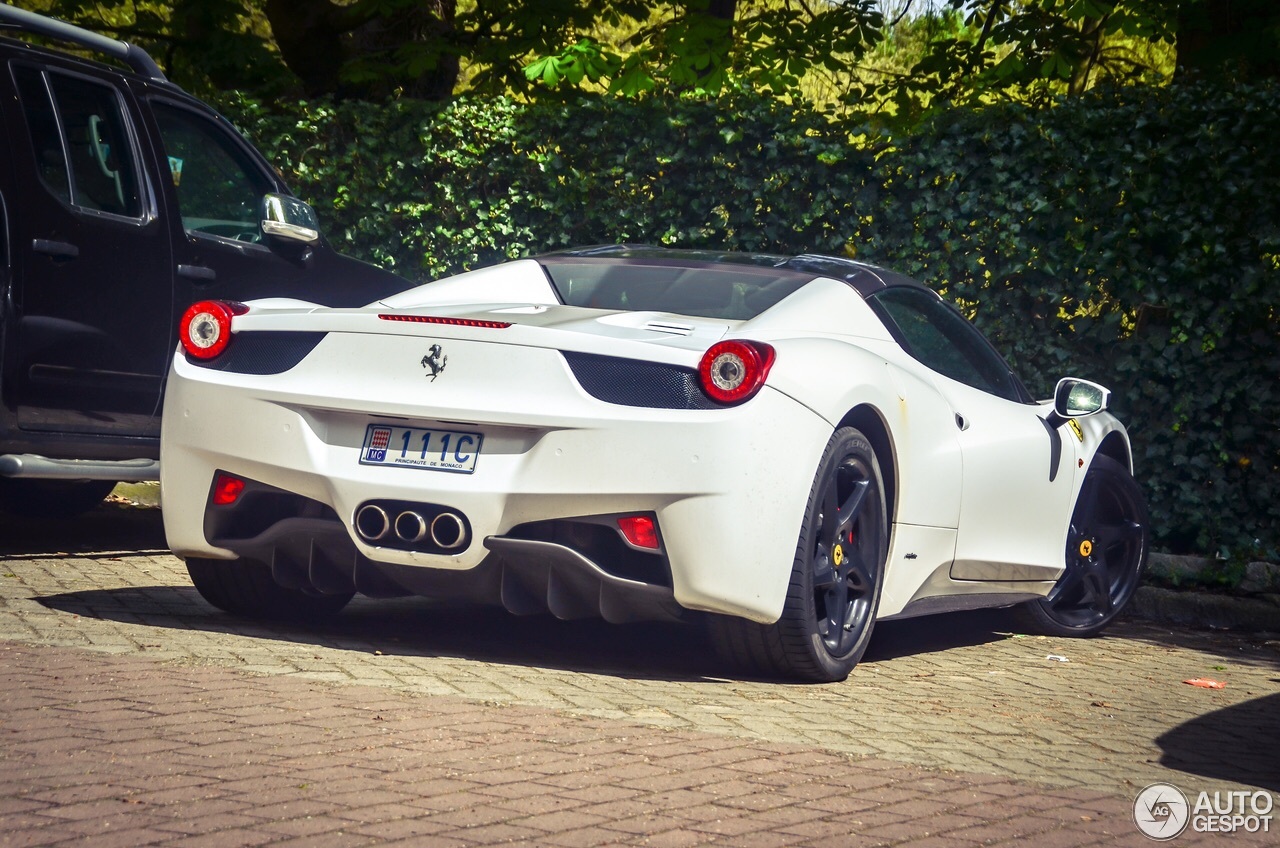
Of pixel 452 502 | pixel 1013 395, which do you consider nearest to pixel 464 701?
pixel 452 502

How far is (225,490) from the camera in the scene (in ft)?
17.5

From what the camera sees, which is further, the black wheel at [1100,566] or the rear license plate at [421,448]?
the black wheel at [1100,566]

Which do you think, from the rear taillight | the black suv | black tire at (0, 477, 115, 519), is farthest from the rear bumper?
black tire at (0, 477, 115, 519)

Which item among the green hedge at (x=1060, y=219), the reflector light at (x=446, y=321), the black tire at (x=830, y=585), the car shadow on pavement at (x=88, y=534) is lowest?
the car shadow on pavement at (x=88, y=534)

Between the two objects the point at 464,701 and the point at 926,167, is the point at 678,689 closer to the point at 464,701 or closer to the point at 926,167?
the point at 464,701

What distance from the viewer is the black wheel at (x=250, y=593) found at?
5.73m

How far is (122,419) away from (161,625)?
5.85 feet

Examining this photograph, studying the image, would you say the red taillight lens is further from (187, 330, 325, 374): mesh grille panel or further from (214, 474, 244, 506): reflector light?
(214, 474, 244, 506): reflector light

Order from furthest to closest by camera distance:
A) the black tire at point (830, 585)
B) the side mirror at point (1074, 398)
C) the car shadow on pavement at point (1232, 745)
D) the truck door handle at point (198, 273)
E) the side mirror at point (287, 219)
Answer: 1. the side mirror at point (287, 219)
2. the truck door handle at point (198, 273)
3. the side mirror at point (1074, 398)
4. the black tire at point (830, 585)
5. the car shadow on pavement at point (1232, 745)

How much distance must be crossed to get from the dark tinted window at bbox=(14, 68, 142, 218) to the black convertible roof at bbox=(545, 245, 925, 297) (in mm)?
2116

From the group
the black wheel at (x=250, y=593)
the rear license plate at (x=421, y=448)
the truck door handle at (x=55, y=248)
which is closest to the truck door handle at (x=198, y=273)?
the truck door handle at (x=55, y=248)

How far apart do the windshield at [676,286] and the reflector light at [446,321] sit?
0.79m

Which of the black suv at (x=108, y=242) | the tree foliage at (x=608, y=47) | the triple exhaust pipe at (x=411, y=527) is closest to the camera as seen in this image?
the triple exhaust pipe at (x=411, y=527)

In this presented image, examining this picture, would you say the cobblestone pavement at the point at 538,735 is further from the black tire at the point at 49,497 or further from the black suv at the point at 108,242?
the black tire at the point at 49,497
